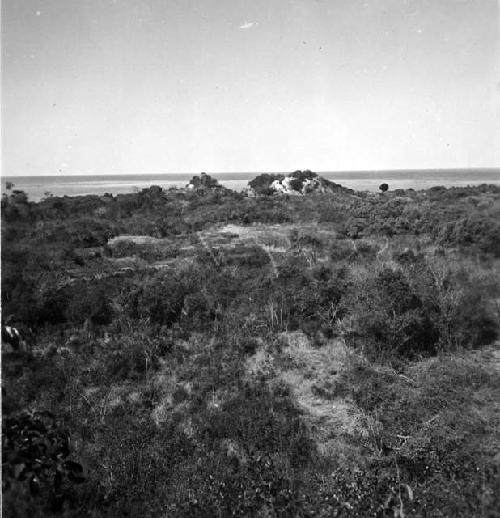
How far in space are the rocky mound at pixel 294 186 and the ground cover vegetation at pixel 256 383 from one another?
2195 centimetres

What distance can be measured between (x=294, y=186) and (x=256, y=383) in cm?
3035

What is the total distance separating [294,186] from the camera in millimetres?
34875

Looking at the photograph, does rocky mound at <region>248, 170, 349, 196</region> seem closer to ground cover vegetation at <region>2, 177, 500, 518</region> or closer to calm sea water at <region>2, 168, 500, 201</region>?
calm sea water at <region>2, 168, 500, 201</region>

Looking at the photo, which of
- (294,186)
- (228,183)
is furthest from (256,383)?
(228,183)

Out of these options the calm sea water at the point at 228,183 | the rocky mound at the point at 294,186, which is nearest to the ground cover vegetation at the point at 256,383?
the calm sea water at the point at 228,183

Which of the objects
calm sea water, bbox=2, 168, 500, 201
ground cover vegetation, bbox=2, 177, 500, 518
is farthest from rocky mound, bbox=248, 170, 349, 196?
ground cover vegetation, bbox=2, 177, 500, 518

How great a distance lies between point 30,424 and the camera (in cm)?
225

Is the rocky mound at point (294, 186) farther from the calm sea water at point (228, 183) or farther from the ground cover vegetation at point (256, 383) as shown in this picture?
the ground cover vegetation at point (256, 383)

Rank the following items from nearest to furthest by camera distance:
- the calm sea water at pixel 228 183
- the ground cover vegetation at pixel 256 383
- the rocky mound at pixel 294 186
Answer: the ground cover vegetation at pixel 256 383 < the rocky mound at pixel 294 186 < the calm sea water at pixel 228 183

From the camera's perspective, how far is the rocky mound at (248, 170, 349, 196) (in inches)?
1353

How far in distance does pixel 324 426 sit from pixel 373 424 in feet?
2.06

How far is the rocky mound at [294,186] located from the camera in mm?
34375

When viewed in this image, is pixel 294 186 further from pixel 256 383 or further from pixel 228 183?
pixel 228 183

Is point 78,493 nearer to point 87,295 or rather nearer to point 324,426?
point 324,426
